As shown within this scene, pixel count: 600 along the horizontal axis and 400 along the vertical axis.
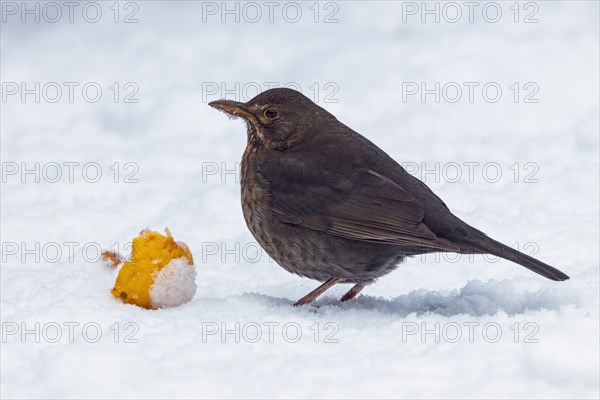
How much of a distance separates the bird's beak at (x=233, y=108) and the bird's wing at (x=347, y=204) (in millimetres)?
331

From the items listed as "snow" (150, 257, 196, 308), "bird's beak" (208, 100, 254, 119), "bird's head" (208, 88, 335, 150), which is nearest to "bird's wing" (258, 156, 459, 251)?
"bird's head" (208, 88, 335, 150)

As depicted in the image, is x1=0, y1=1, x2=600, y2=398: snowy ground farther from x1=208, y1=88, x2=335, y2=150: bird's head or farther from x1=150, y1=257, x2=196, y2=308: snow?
x1=208, y1=88, x2=335, y2=150: bird's head

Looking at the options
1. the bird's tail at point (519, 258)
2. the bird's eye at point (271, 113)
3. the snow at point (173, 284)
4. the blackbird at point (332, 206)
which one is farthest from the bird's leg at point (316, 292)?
the bird's eye at point (271, 113)

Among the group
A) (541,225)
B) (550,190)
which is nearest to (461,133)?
(550,190)

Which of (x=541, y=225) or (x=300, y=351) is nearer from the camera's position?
(x=300, y=351)

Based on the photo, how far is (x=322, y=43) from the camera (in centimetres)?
1012

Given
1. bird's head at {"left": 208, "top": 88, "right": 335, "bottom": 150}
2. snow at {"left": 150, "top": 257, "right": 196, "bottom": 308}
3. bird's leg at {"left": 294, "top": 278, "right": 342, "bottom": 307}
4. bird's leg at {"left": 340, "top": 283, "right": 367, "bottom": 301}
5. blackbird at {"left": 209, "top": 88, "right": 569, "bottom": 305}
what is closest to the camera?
snow at {"left": 150, "top": 257, "right": 196, "bottom": 308}

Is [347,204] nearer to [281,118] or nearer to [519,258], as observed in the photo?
[281,118]

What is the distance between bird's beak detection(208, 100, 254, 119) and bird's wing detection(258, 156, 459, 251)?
33 centimetres

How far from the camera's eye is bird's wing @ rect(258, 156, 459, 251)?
482 cm

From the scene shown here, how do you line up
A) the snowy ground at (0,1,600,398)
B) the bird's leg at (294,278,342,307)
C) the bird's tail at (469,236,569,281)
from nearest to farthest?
the snowy ground at (0,1,600,398) < the bird's tail at (469,236,569,281) < the bird's leg at (294,278,342,307)

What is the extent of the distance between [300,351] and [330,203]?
1.27 meters

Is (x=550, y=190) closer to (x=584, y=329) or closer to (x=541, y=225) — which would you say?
(x=541, y=225)

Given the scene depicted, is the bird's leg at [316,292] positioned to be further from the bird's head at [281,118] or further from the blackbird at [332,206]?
the bird's head at [281,118]
